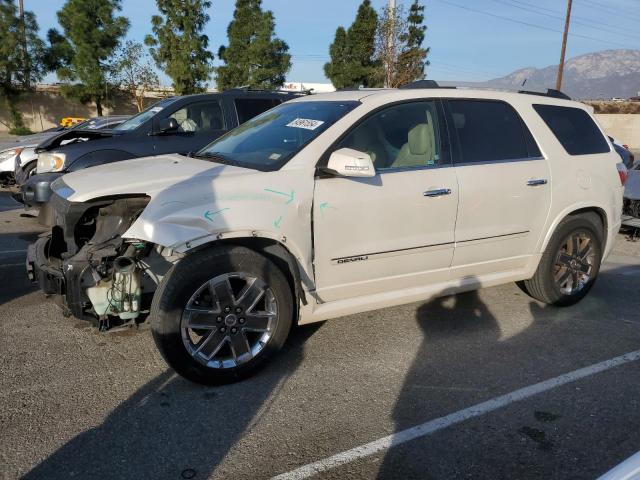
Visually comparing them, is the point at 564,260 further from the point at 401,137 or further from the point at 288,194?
the point at 288,194

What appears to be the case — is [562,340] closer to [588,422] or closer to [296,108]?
[588,422]

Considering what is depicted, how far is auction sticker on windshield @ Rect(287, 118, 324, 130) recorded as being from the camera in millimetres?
3805

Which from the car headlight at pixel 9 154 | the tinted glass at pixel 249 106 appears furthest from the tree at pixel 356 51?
the tinted glass at pixel 249 106

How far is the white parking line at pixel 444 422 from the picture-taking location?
266 cm

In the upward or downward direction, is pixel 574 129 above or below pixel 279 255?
above

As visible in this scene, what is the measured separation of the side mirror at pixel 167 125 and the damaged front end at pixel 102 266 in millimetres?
3756

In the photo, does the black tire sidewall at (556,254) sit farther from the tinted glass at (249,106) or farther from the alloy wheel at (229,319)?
the tinted glass at (249,106)

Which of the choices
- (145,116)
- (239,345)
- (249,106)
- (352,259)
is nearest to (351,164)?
(352,259)

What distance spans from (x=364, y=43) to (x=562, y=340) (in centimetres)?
3178

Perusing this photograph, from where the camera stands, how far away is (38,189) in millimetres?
6289

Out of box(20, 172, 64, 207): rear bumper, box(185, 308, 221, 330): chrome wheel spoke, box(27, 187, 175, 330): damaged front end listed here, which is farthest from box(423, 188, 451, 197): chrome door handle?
box(20, 172, 64, 207): rear bumper

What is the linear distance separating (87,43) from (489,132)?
34.8 m

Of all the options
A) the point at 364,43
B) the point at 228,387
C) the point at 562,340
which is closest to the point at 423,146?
the point at 562,340

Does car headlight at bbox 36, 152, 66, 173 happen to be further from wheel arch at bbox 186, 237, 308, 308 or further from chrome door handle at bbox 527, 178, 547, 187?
chrome door handle at bbox 527, 178, 547, 187
